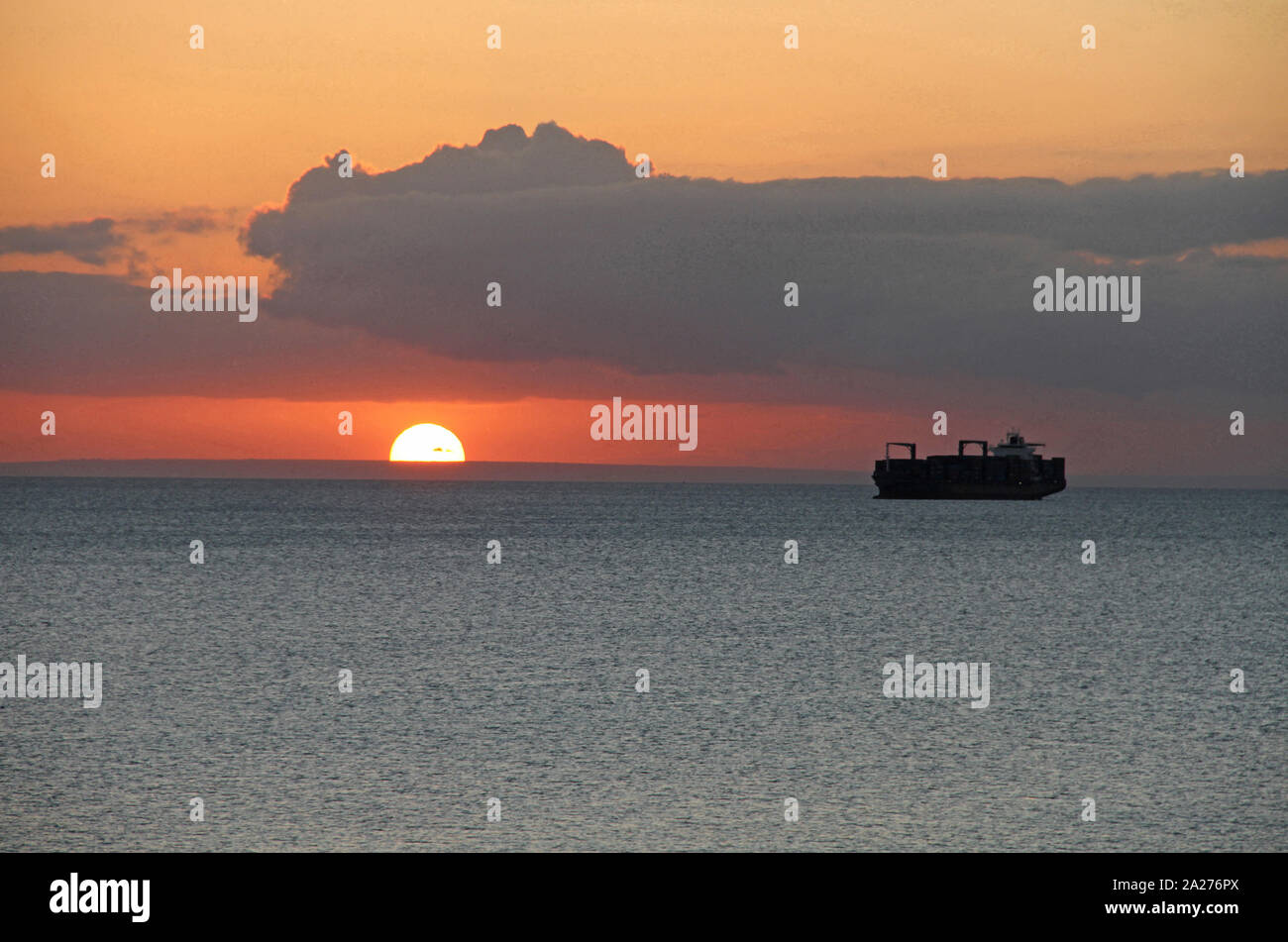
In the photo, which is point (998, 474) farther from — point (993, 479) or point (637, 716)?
point (637, 716)

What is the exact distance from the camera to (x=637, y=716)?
118 ft

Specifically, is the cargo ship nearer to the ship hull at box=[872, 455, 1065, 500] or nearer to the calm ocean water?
the ship hull at box=[872, 455, 1065, 500]

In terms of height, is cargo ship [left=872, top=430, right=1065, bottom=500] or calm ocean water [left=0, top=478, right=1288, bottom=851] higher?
cargo ship [left=872, top=430, right=1065, bottom=500]

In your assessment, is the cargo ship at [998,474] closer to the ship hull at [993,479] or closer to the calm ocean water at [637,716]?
the ship hull at [993,479]

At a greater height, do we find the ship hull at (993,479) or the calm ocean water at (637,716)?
the ship hull at (993,479)

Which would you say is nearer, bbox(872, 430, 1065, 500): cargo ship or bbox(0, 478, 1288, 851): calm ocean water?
bbox(0, 478, 1288, 851): calm ocean water

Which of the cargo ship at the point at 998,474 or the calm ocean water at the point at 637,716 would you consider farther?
the cargo ship at the point at 998,474

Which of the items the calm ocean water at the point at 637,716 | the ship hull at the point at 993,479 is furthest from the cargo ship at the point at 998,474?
the calm ocean water at the point at 637,716

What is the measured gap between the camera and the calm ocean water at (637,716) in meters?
24.3

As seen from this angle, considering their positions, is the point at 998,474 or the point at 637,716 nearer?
the point at 637,716

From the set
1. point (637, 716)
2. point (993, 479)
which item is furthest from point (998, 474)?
point (637, 716)

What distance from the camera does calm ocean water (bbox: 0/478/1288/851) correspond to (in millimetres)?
24297

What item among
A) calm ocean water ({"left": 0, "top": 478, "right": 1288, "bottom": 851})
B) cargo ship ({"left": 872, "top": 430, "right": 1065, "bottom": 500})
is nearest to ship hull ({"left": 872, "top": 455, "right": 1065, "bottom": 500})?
cargo ship ({"left": 872, "top": 430, "right": 1065, "bottom": 500})
